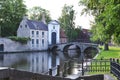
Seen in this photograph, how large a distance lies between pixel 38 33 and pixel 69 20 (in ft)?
52.3

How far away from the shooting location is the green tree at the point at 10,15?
66.3 meters

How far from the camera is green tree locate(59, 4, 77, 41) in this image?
3395 inches

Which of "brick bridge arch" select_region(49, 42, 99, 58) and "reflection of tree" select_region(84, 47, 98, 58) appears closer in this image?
"reflection of tree" select_region(84, 47, 98, 58)

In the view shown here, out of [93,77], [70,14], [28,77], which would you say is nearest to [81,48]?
[70,14]

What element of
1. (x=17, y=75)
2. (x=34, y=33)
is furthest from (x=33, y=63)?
(x=34, y=33)

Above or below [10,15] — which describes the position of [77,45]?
below

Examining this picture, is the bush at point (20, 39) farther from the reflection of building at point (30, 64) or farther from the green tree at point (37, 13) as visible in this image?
the green tree at point (37, 13)

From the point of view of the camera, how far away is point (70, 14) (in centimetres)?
8638

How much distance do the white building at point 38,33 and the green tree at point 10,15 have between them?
201 cm

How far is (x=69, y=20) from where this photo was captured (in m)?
86.2

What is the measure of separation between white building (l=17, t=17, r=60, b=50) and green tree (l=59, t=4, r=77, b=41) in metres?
8.57

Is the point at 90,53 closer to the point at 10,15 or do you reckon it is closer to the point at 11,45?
the point at 11,45

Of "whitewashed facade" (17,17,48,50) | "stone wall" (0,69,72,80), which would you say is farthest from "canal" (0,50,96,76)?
"whitewashed facade" (17,17,48,50)

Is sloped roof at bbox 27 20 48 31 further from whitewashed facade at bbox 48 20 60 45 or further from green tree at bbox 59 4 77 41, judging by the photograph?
green tree at bbox 59 4 77 41
